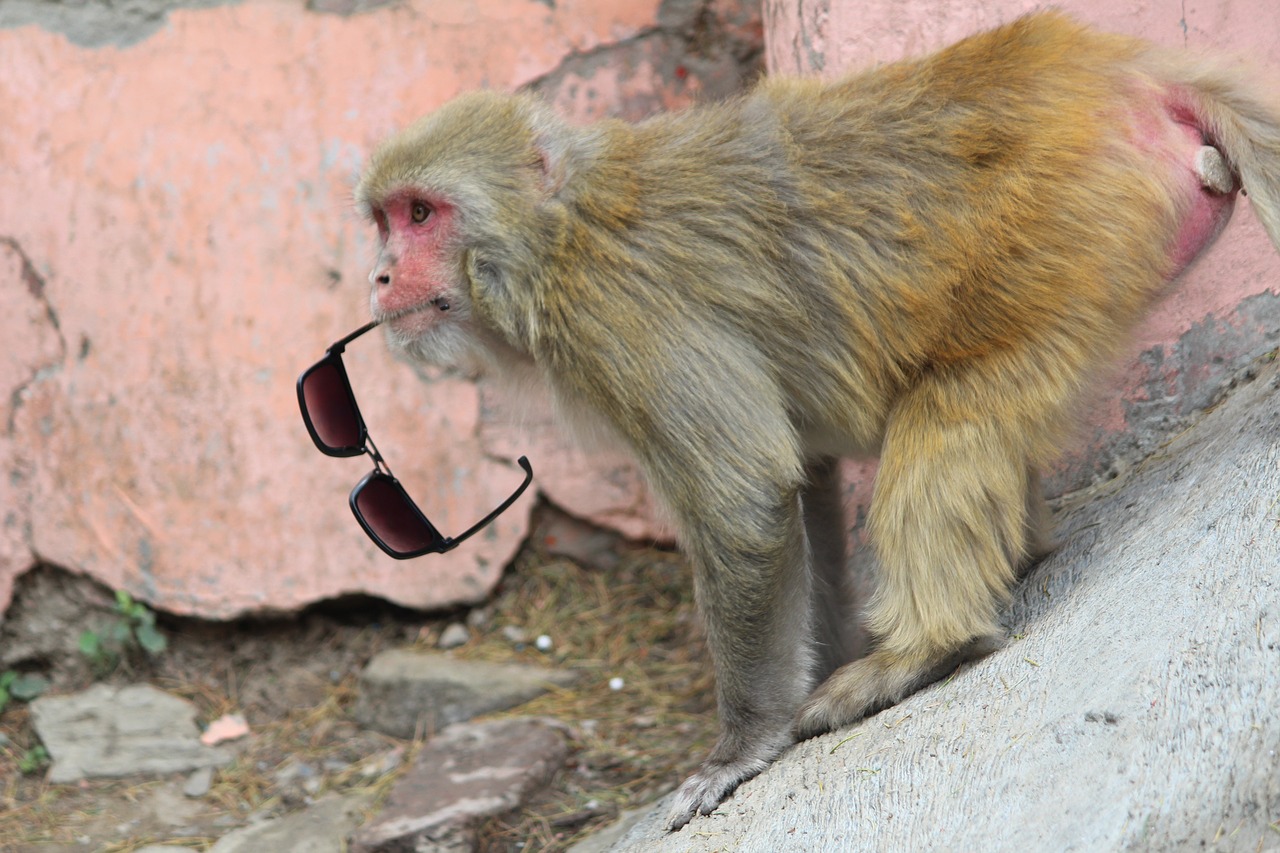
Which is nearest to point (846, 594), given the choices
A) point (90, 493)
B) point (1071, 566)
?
point (1071, 566)

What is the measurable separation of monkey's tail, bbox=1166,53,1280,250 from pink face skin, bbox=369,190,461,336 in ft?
6.29

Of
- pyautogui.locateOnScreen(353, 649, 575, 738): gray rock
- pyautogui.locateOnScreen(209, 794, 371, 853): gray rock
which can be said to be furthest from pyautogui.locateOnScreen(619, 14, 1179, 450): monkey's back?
pyautogui.locateOnScreen(209, 794, 371, 853): gray rock

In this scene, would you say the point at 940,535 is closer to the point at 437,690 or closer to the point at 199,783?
the point at 437,690

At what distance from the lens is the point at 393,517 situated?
146 inches

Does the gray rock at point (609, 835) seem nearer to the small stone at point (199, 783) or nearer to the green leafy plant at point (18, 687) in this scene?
the small stone at point (199, 783)

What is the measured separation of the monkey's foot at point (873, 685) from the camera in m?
3.23

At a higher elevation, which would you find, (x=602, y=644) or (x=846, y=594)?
(x=602, y=644)

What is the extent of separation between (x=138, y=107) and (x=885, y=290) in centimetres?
331

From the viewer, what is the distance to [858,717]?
327cm

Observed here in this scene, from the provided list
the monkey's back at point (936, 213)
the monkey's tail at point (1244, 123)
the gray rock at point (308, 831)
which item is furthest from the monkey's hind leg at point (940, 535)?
the gray rock at point (308, 831)

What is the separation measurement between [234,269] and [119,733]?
1897mm

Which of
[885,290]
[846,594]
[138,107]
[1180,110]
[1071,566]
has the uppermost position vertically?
[138,107]

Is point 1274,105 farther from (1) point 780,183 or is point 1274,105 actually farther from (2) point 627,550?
(2) point 627,550

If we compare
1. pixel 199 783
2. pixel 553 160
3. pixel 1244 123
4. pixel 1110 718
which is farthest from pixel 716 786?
pixel 199 783
